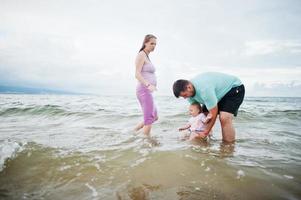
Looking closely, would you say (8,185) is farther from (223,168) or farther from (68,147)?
(223,168)

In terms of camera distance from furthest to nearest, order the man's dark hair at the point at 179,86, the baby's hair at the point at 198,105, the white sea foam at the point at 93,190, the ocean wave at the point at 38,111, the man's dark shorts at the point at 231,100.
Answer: the ocean wave at the point at 38,111, the baby's hair at the point at 198,105, the man's dark shorts at the point at 231,100, the man's dark hair at the point at 179,86, the white sea foam at the point at 93,190

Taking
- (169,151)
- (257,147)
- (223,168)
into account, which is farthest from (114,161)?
(257,147)

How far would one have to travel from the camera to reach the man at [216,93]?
147 inches

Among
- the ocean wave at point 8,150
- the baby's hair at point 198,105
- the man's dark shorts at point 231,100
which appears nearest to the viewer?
the ocean wave at point 8,150

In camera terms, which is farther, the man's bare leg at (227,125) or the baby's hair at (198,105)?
the baby's hair at (198,105)

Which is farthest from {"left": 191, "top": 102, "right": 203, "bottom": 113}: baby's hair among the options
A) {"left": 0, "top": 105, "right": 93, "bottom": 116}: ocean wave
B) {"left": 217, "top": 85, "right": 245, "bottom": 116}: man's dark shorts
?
{"left": 0, "top": 105, "right": 93, "bottom": 116}: ocean wave

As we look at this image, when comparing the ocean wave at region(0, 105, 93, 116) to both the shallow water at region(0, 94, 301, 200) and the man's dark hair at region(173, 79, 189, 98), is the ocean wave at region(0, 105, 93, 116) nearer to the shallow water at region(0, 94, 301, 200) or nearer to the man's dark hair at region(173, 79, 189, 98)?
the shallow water at region(0, 94, 301, 200)

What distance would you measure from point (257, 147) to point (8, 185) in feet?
12.7

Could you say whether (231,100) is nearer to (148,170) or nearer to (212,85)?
(212,85)

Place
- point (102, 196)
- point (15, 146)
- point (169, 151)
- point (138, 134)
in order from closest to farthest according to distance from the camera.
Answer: point (102, 196) → point (169, 151) → point (15, 146) → point (138, 134)

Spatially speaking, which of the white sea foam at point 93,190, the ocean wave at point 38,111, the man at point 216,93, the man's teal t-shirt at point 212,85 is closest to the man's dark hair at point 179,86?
the man at point 216,93

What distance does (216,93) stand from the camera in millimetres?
4086

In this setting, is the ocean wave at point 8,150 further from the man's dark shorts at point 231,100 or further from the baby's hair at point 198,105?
the man's dark shorts at point 231,100

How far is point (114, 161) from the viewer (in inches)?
133
